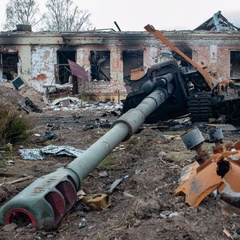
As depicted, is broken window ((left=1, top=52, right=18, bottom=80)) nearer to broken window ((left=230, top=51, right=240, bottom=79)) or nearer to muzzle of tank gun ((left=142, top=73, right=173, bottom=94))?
broken window ((left=230, top=51, right=240, bottom=79))

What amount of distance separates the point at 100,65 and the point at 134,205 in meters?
25.0

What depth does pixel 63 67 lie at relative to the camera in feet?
91.7

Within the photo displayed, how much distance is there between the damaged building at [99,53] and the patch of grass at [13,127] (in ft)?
57.6

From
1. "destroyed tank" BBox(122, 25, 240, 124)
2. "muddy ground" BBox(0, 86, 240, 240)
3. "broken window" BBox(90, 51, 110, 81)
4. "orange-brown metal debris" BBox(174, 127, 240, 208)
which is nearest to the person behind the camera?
"muddy ground" BBox(0, 86, 240, 240)

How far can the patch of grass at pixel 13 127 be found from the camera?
26.6 ft

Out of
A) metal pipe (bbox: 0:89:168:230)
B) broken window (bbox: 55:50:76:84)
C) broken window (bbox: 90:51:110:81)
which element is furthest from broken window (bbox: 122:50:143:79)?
metal pipe (bbox: 0:89:168:230)

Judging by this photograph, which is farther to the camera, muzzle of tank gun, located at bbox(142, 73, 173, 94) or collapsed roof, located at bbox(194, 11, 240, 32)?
collapsed roof, located at bbox(194, 11, 240, 32)

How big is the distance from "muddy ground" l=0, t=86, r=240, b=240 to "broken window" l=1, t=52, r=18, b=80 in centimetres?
2159

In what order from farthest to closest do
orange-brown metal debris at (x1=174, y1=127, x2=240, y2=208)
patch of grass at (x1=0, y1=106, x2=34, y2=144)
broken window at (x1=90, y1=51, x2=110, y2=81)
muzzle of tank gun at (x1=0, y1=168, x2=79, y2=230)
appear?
broken window at (x1=90, y1=51, x2=110, y2=81) → patch of grass at (x1=0, y1=106, x2=34, y2=144) → orange-brown metal debris at (x1=174, y1=127, x2=240, y2=208) → muzzle of tank gun at (x1=0, y1=168, x2=79, y2=230)

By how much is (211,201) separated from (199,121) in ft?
26.2

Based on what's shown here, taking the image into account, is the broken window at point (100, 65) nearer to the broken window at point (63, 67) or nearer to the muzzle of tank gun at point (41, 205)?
the broken window at point (63, 67)

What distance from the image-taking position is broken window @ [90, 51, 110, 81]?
27.8 meters

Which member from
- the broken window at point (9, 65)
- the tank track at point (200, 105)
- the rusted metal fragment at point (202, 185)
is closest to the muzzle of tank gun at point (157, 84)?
the tank track at point (200, 105)

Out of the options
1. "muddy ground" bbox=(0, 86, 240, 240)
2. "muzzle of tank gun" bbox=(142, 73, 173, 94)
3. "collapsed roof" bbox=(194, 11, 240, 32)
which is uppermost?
"collapsed roof" bbox=(194, 11, 240, 32)
